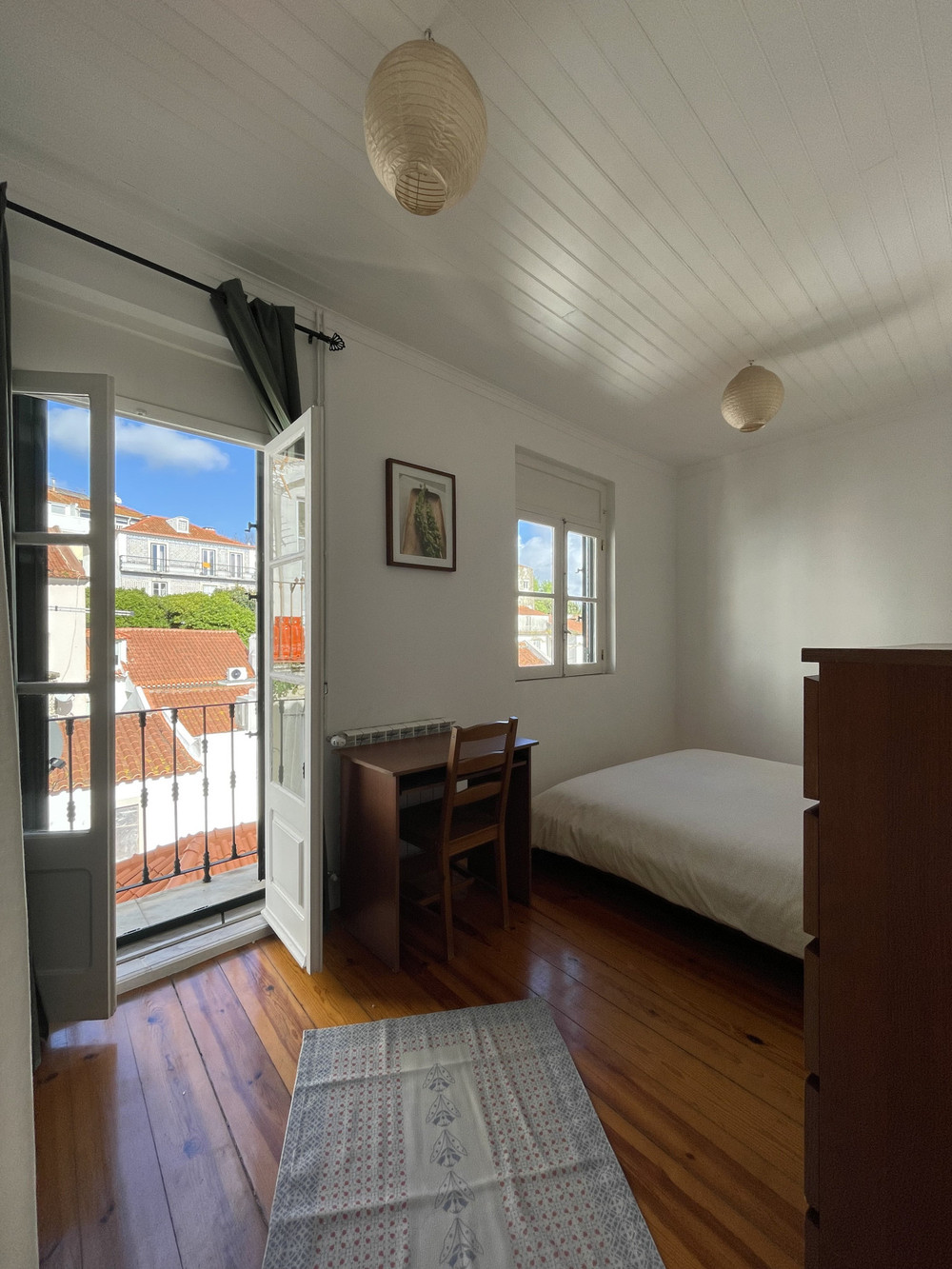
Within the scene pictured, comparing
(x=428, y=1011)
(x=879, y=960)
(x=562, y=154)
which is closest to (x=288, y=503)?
(x=562, y=154)

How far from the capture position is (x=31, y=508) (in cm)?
174

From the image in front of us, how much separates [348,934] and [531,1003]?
0.87 meters

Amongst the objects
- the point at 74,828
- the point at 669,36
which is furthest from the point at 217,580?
the point at 669,36

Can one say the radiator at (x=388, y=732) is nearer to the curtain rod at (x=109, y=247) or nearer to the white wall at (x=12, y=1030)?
the white wall at (x=12, y=1030)

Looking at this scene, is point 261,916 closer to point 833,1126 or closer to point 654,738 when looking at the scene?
point 833,1126

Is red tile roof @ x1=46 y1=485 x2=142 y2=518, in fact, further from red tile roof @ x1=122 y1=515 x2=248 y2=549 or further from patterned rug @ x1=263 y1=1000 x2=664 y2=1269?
patterned rug @ x1=263 y1=1000 x2=664 y2=1269

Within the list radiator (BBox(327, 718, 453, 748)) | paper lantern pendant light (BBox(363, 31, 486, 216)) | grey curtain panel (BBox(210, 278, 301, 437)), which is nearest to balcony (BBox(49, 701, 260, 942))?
radiator (BBox(327, 718, 453, 748))

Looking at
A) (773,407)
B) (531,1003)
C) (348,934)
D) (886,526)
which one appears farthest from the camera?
(886,526)

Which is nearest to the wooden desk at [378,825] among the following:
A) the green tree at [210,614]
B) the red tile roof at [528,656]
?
the red tile roof at [528,656]

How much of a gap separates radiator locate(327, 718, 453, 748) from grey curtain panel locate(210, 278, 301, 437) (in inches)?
53.1

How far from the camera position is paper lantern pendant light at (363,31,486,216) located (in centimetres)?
110

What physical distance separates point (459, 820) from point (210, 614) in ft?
7.90

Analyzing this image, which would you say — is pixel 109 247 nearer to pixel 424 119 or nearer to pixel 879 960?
pixel 424 119

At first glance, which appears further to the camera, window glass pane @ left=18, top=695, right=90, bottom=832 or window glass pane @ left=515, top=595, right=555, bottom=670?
window glass pane @ left=515, top=595, right=555, bottom=670
